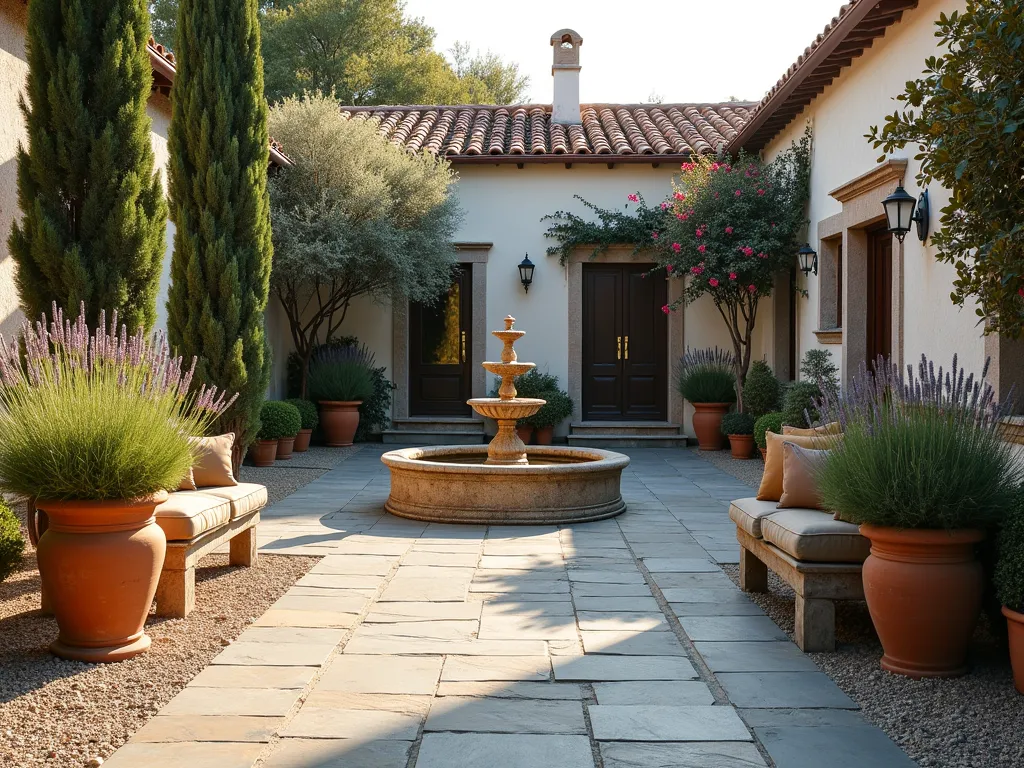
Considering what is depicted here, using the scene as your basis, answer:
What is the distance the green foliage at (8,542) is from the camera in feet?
14.4

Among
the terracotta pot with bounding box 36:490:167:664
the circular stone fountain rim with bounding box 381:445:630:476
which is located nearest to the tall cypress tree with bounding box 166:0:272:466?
the circular stone fountain rim with bounding box 381:445:630:476

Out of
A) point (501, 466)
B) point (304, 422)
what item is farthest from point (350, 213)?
point (501, 466)

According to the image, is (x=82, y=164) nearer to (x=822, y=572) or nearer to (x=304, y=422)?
(x=822, y=572)

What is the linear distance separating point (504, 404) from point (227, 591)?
3587 millimetres

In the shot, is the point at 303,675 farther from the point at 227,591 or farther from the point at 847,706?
the point at 847,706

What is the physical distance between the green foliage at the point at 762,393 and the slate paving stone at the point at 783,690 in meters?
8.19

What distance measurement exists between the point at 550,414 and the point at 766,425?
3.45 meters

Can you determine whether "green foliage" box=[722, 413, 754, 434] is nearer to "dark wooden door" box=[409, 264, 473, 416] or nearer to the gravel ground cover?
"dark wooden door" box=[409, 264, 473, 416]

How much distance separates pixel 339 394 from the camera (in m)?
12.9

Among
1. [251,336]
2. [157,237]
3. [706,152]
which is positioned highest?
[706,152]

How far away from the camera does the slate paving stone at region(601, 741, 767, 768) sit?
3055 millimetres

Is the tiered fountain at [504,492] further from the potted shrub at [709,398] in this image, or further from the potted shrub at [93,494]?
the potted shrub at [709,398]

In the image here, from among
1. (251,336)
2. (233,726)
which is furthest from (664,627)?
(251,336)

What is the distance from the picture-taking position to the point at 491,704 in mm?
3584
